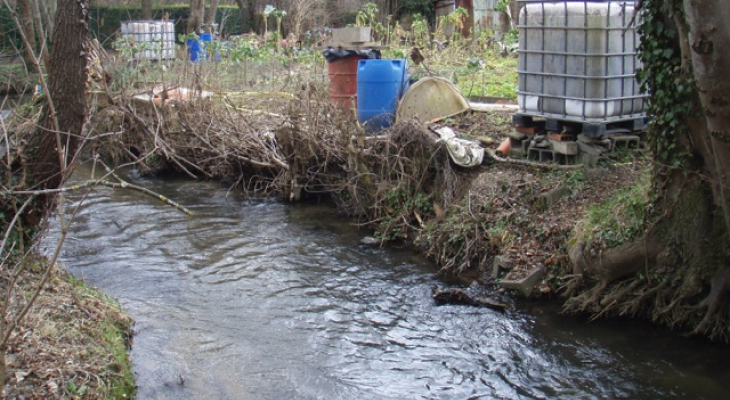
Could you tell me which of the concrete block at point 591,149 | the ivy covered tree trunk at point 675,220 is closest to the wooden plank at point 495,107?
the concrete block at point 591,149

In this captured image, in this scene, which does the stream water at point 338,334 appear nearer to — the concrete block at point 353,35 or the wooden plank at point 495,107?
the wooden plank at point 495,107

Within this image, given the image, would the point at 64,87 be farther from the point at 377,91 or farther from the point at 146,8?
the point at 146,8

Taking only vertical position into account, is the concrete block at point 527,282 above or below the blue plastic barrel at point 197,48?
below

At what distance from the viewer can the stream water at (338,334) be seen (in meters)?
5.74

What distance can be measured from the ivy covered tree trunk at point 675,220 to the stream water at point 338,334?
0.26 metres

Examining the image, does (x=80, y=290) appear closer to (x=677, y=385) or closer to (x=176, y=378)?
(x=176, y=378)

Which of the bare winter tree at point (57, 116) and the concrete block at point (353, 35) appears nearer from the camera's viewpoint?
the bare winter tree at point (57, 116)

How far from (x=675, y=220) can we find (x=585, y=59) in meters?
2.32

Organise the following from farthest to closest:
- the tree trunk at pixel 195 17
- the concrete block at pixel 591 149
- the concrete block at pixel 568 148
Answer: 1. the tree trunk at pixel 195 17
2. the concrete block at pixel 568 148
3. the concrete block at pixel 591 149

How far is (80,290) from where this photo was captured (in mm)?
6633

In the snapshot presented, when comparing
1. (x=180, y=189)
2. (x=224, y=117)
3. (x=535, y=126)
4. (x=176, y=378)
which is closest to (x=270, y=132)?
(x=224, y=117)

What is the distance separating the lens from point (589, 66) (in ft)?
25.7

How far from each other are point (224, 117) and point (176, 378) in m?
6.47

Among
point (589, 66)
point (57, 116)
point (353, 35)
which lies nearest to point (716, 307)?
point (589, 66)
